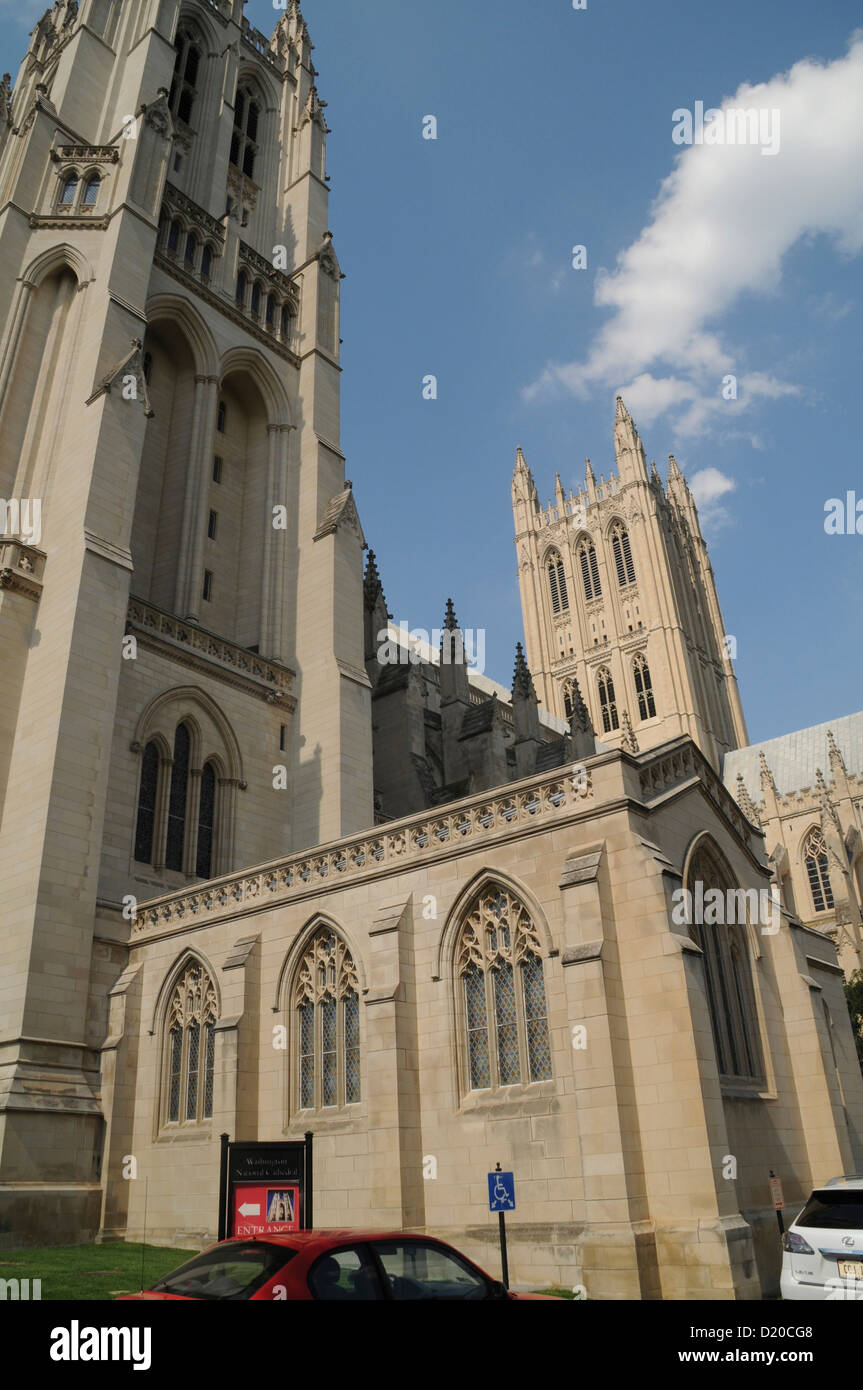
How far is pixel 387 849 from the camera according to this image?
15.1 meters

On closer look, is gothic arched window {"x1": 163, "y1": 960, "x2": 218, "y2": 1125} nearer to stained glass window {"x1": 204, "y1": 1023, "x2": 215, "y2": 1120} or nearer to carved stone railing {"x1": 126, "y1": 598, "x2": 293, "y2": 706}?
→ stained glass window {"x1": 204, "y1": 1023, "x2": 215, "y2": 1120}

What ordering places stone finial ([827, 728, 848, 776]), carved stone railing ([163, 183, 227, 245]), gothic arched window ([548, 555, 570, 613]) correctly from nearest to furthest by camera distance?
carved stone railing ([163, 183, 227, 245]) → stone finial ([827, 728, 848, 776]) → gothic arched window ([548, 555, 570, 613])

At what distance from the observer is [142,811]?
21.4m

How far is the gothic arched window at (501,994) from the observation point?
12.7m

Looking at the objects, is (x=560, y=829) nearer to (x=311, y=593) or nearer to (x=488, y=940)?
(x=488, y=940)

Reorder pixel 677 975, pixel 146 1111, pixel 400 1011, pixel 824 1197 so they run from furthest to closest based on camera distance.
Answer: pixel 146 1111 → pixel 400 1011 → pixel 677 975 → pixel 824 1197

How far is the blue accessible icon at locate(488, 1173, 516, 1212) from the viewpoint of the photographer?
9961mm

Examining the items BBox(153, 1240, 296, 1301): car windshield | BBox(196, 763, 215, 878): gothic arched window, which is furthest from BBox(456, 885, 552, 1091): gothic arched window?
BBox(196, 763, 215, 878): gothic arched window

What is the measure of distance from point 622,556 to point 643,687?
12112mm

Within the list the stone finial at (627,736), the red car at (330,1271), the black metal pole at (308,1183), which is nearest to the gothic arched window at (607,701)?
the stone finial at (627,736)

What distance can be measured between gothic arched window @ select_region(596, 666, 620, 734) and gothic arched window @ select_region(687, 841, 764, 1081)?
62.3 m
